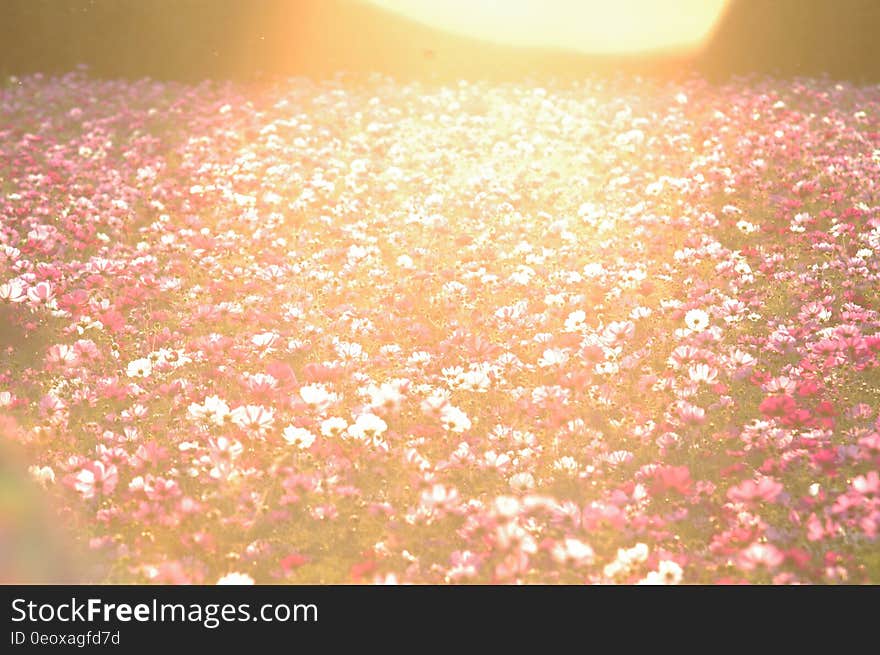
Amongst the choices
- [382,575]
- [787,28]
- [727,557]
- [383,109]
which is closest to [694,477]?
[727,557]

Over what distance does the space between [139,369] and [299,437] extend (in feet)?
4.30

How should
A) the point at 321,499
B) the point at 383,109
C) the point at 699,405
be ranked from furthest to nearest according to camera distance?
the point at 383,109 → the point at 699,405 → the point at 321,499

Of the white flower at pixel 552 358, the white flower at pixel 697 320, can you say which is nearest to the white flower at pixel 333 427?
the white flower at pixel 552 358

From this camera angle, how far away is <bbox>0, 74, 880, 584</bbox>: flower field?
10.8 ft

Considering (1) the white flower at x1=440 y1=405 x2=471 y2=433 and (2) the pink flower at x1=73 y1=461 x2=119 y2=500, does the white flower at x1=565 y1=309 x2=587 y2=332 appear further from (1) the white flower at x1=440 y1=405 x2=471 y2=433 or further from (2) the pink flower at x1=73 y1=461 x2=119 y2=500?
(2) the pink flower at x1=73 y1=461 x2=119 y2=500

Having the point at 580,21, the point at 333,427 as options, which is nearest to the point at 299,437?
the point at 333,427

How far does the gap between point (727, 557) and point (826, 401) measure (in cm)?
118

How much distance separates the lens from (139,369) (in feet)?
14.5

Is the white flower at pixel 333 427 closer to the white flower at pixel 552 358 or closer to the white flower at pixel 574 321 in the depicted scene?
the white flower at pixel 552 358

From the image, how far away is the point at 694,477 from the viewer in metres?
3.71

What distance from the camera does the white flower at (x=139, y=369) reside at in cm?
441

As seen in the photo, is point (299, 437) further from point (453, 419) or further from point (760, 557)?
point (760, 557)

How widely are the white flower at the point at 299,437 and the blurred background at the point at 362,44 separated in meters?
9.05
